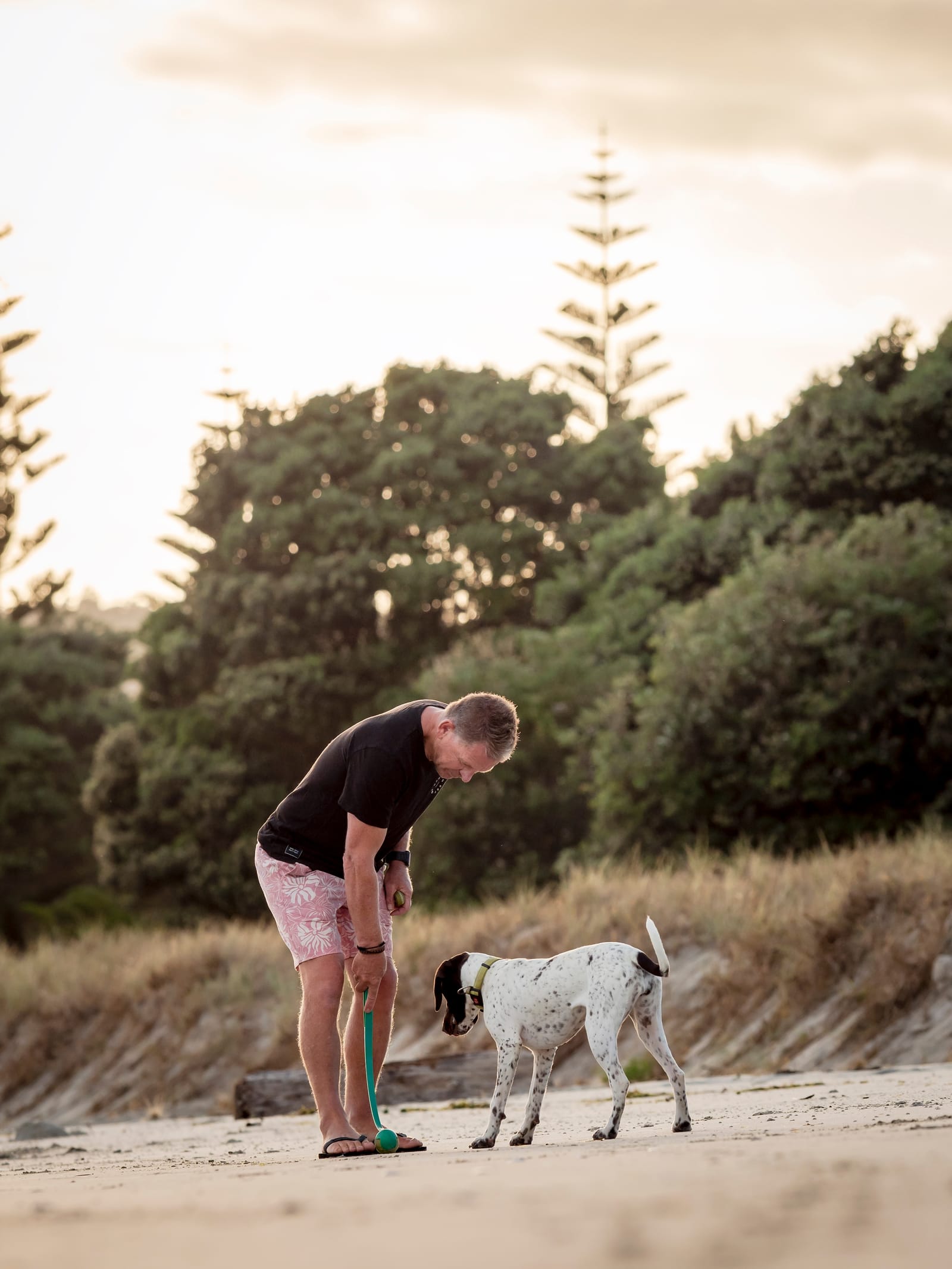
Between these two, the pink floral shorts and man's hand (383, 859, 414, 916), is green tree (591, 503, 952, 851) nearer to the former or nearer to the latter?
man's hand (383, 859, 414, 916)

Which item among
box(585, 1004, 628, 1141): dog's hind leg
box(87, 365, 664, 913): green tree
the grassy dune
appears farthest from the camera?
box(87, 365, 664, 913): green tree

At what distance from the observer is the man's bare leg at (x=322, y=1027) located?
641 cm

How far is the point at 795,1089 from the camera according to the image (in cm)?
844

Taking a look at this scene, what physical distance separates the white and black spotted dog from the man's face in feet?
2.61

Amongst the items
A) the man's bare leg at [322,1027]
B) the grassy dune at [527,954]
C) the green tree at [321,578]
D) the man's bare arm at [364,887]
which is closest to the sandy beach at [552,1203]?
the man's bare leg at [322,1027]

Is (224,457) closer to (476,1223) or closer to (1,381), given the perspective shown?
(1,381)

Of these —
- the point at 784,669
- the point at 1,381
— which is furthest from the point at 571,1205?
the point at 1,381

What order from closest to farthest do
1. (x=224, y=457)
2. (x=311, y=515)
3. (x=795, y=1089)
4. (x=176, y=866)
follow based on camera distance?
(x=795, y=1089) < (x=176, y=866) < (x=311, y=515) < (x=224, y=457)

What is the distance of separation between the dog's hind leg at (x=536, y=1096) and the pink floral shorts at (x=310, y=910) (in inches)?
29.2

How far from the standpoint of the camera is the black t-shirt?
6152 millimetres

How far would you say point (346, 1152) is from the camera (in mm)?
6066

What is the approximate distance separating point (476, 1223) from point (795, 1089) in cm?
557

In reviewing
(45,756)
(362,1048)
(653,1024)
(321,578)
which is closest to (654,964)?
(653,1024)

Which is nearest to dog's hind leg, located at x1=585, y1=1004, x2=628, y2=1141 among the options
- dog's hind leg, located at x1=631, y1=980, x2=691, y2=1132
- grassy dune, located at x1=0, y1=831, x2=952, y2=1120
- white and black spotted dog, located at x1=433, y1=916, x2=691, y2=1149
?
white and black spotted dog, located at x1=433, y1=916, x2=691, y2=1149
